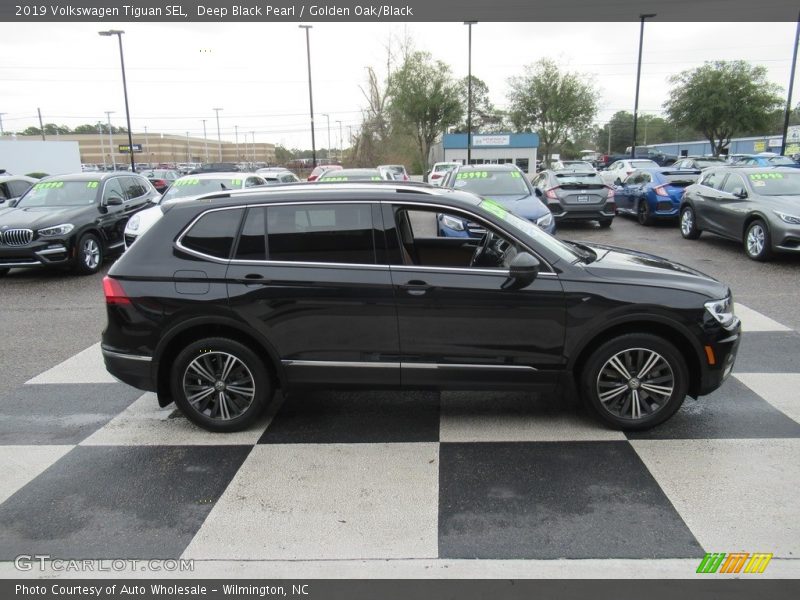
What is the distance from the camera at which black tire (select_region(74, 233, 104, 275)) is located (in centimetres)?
1042

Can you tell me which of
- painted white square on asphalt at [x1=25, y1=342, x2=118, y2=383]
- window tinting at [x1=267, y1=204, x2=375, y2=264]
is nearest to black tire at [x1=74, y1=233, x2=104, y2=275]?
painted white square on asphalt at [x1=25, y1=342, x2=118, y2=383]

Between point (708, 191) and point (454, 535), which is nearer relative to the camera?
point (454, 535)

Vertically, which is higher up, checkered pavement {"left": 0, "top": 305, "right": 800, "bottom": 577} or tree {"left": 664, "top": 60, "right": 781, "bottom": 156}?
tree {"left": 664, "top": 60, "right": 781, "bottom": 156}

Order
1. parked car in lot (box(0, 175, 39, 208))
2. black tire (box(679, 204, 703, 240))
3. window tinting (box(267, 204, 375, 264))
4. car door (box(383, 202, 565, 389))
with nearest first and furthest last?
car door (box(383, 202, 565, 389)), window tinting (box(267, 204, 375, 264)), black tire (box(679, 204, 703, 240)), parked car in lot (box(0, 175, 39, 208))

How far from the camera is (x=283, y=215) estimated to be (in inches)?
169

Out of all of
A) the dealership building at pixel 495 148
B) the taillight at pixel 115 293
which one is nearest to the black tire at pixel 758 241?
the taillight at pixel 115 293

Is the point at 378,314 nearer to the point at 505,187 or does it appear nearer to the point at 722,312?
the point at 722,312

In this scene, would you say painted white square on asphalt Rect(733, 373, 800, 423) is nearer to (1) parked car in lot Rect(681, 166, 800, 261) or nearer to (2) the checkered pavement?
(2) the checkered pavement

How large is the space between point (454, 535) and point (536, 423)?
1.54 m

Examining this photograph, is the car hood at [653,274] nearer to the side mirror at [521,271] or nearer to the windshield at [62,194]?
the side mirror at [521,271]

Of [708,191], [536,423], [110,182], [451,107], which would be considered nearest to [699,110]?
[451,107]

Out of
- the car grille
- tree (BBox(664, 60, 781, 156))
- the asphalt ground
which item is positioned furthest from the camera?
tree (BBox(664, 60, 781, 156))

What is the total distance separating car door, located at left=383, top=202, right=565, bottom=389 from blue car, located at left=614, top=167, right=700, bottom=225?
12.0 m

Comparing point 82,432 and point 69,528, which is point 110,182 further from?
point 69,528
